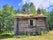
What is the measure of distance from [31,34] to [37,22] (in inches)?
107

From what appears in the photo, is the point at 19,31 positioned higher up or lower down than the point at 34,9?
lower down

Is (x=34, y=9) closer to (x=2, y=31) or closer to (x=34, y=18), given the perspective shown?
(x=2, y=31)

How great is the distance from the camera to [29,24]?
27.2 meters

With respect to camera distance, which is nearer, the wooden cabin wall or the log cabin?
the log cabin

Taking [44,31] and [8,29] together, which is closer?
[44,31]

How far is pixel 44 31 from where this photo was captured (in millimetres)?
26859

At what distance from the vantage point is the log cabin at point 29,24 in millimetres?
26677

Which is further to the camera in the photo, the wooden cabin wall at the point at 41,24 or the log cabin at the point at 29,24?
the wooden cabin wall at the point at 41,24

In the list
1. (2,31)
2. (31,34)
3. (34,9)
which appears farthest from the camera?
(34,9)

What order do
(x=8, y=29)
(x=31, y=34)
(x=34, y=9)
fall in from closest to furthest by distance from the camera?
(x=31, y=34) → (x=8, y=29) → (x=34, y=9)

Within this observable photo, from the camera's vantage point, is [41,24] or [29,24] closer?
[29,24]

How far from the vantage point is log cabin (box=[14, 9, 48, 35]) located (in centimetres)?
2668

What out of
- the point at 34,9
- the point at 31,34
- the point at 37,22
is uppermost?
the point at 34,9

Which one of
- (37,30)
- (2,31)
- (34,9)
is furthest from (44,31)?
(34,9)
